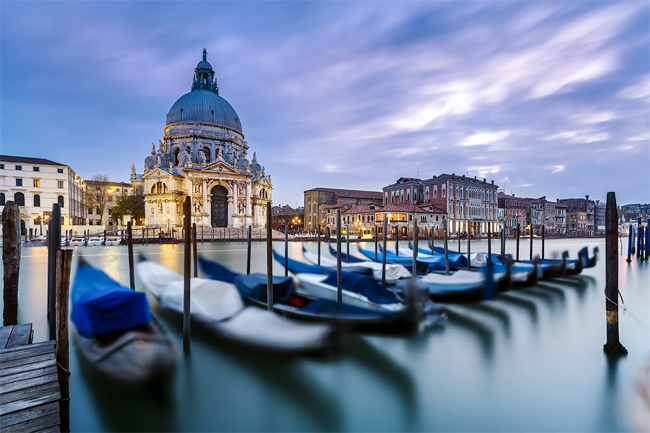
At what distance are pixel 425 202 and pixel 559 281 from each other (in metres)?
26.5

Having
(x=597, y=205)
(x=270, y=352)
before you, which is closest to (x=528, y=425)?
(x=270, y=352)

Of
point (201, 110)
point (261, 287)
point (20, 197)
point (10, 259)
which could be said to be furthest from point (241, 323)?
point (20, 197)

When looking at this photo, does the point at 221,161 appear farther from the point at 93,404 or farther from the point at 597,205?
the point at 597,205

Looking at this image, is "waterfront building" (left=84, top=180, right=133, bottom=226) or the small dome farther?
"waterfront building" (left=84, top=180, right=133, bottom=226)

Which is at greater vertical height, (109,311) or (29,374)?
(109,311)

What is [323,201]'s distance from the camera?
41.7 m

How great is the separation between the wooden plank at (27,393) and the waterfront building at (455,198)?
3328 centimetres

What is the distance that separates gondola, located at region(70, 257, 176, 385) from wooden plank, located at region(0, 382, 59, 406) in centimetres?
117

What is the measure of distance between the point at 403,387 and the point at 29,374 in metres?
3.40

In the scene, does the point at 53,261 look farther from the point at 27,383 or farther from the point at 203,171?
the point at 203,171

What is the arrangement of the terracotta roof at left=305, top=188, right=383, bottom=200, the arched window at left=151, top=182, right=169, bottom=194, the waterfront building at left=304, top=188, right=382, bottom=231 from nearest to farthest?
the arched window at left=151, top=182, right=169, bottom=194, the waterfront building at left=304, top=188, right=382, bottom=231, the terracotta roof at left=305, top=188, right=383, bottom=200

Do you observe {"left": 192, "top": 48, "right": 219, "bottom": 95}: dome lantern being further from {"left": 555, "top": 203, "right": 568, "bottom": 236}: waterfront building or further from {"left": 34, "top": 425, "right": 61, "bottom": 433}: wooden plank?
{"left": 555, "top": 203, "right": 568, "bottom": 236}: waterfront building

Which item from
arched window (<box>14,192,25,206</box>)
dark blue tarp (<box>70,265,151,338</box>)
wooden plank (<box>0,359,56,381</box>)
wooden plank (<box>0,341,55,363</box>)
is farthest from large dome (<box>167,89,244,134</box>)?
wooden plank (<box>0,359,56,381</box>)

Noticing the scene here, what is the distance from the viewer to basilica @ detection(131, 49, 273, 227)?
29.4m
